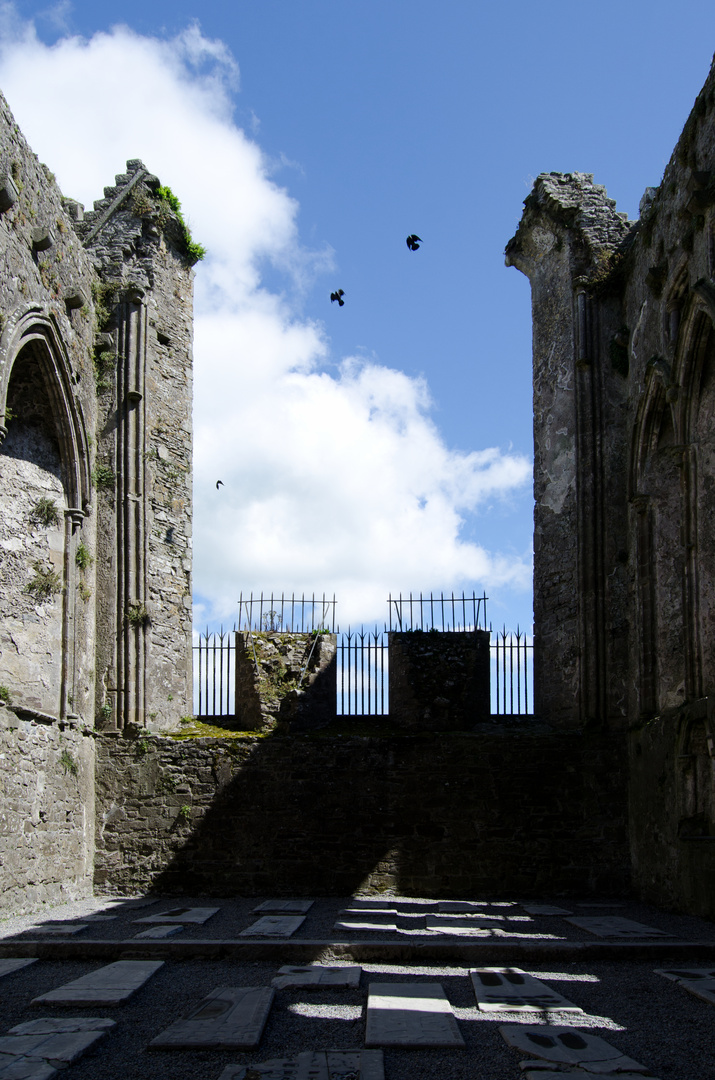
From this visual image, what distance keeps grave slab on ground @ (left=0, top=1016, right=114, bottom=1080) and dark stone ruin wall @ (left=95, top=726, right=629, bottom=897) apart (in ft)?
21.0

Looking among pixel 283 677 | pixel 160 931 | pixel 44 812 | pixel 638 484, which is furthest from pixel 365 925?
pixel 638 484

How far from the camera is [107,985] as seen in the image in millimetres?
5531

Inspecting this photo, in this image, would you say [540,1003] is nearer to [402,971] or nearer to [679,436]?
[402,971]

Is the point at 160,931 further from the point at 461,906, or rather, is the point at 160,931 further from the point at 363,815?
the point at 363,815

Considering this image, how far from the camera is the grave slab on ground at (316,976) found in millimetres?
5566

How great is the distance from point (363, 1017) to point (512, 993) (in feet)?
3.23

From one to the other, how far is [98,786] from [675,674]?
647cm

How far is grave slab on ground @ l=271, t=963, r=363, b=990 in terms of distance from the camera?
5.57m

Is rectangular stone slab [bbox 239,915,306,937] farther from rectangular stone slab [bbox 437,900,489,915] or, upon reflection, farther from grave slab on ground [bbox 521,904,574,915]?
grave slab on ground [bbox 521,904,574,915]

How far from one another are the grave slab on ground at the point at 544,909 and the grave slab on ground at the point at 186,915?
3.01 meters

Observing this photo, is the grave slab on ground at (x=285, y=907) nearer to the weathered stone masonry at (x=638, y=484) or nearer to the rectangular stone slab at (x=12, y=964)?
the rectangular stone slab at (x=12, y=964)

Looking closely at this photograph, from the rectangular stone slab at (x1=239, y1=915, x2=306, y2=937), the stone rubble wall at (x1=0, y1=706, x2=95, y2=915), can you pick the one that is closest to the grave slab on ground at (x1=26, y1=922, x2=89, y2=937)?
the stone rubble wall at (x1=0, y1=706, x2=95, y2=915)

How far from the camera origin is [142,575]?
39.0 ft

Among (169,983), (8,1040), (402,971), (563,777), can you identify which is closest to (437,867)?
(563,777)
